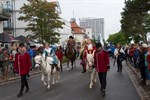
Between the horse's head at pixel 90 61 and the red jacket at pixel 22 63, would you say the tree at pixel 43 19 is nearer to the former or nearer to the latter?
the horse's head at pixel 90 61

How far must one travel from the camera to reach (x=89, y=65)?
14.6 m

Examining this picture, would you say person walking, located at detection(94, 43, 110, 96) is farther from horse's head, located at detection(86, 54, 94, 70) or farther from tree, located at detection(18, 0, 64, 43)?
tree, located at detection(18, 0, 64, 43)

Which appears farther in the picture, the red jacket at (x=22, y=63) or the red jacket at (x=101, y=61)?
the red jacket at (x=22, y=63)

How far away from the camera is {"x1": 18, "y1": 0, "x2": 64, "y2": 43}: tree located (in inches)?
1742

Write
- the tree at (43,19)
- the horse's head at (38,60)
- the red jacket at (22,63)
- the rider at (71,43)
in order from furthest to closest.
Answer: the tree at (43,19) → the rider at (71,43) → the horse's head at (38,60) → the red jacket at (22,63)

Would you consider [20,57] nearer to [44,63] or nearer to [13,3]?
[44,63]

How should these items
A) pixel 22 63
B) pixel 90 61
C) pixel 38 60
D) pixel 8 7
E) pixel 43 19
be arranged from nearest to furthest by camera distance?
pixel 22 63 < pixel 38 60 < pixel 90 61 < pixel 43 19 < pixel 8 7

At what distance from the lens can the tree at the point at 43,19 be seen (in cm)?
4425

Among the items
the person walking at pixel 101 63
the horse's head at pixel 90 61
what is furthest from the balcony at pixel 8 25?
the person walking at pixel 101 63

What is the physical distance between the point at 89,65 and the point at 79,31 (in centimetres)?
12593

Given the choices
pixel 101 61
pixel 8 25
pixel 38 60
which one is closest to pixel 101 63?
pixel 101 61

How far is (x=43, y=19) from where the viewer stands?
4462 centimetres

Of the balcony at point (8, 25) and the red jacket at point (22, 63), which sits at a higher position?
the balcony at point (8, 25)

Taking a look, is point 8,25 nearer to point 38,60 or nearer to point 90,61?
point 90,61
